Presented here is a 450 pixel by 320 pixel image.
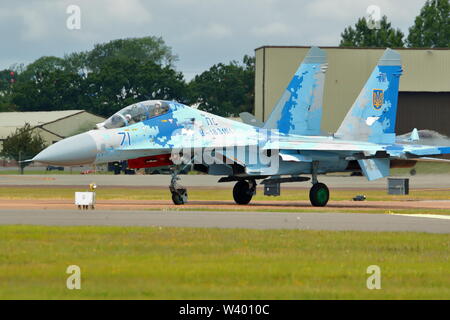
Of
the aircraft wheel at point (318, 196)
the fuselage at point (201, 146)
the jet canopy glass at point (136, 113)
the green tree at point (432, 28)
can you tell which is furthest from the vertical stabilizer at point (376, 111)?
the green tree at point (432, 28)

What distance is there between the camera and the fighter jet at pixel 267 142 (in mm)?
27672

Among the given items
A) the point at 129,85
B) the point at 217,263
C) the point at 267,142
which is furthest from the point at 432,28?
the point at 217,263

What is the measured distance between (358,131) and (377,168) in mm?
1695

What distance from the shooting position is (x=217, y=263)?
13.8m

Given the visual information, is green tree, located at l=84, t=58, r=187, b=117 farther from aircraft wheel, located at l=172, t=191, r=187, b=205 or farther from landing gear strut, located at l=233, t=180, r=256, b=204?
aircraft wheel, located at l=172, t=191, r=187, b=205

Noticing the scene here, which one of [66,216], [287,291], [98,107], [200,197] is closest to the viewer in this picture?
[287,291]

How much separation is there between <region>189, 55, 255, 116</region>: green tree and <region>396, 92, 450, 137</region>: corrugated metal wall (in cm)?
3512

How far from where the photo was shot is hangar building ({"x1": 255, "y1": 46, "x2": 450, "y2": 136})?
68.8 metres

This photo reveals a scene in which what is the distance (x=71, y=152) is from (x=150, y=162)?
3.12 metres

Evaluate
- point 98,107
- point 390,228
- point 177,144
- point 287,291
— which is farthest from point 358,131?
point 98,107

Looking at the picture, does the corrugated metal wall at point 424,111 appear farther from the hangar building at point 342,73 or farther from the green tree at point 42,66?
the green tree at point 42,66

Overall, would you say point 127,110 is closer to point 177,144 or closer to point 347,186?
point 177,144

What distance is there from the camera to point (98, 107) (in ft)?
311
